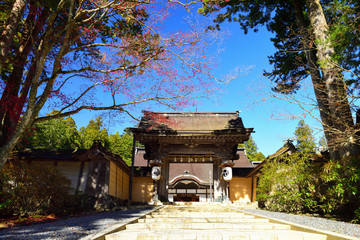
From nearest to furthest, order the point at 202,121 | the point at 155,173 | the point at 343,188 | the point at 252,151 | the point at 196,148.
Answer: the point at 343,188 < the point at 155,173 < the point at 196,148 < the point at 202,121 < the point at 252,151

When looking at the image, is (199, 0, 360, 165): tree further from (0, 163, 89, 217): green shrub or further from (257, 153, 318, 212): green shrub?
(0, 163, 89, 217): green shrub

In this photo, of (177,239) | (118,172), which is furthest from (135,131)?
(177,239)

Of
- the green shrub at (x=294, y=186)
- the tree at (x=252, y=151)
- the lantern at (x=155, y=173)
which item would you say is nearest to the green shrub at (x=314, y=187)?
the green shrub at (x=294, y=186)

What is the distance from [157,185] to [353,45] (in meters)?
10.7

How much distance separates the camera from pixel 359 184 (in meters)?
5.69

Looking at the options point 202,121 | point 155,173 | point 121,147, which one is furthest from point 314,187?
point 121,147

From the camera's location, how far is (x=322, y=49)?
274 inches

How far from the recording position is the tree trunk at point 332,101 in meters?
5.84

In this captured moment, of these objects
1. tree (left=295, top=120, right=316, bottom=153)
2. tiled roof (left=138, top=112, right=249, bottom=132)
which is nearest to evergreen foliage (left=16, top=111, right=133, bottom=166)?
tiled roof (left=138, top=112, right=249, bottom=132)

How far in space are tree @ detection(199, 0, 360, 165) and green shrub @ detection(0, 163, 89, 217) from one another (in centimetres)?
776

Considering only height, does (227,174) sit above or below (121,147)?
below

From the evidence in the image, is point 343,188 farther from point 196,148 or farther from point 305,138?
point 196,148

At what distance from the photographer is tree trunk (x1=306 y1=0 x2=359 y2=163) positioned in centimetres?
584

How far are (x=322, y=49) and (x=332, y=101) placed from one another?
5.57ft
